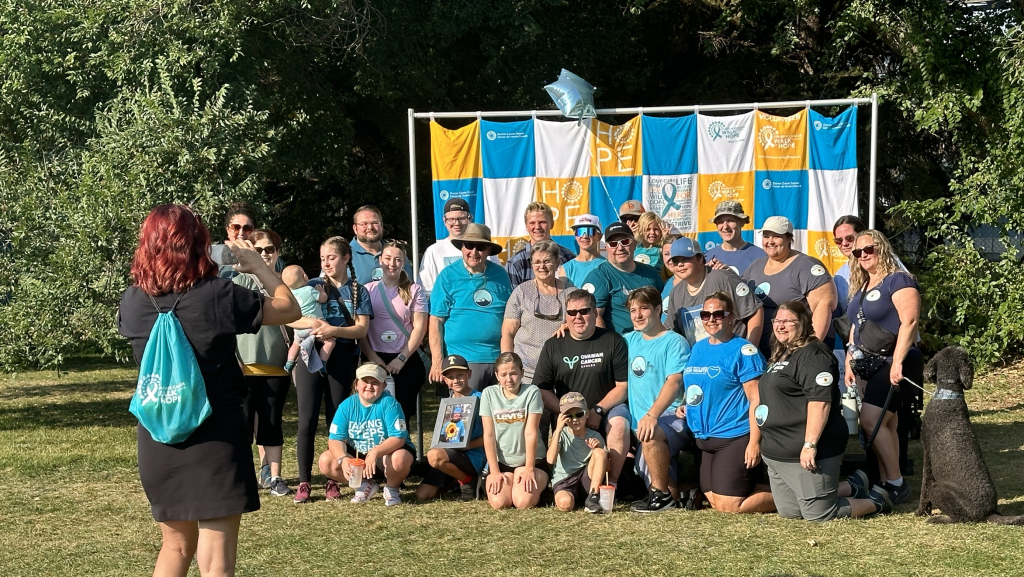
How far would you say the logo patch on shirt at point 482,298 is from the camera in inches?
280

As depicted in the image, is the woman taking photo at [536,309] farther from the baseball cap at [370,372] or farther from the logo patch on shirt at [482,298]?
the baseball cap at [370,372]

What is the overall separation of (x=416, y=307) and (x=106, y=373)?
9.98 meters

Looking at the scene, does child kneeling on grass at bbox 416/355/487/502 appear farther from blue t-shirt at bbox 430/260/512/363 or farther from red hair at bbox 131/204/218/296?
red hair at bbox 131/204/218/296

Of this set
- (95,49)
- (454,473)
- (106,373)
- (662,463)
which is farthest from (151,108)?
(106,373)

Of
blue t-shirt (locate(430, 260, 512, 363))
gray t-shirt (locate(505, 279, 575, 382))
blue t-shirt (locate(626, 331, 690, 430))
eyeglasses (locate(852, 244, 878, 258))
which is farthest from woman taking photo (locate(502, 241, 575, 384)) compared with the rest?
eyeglasses (locate(852, 244, 878, 258))

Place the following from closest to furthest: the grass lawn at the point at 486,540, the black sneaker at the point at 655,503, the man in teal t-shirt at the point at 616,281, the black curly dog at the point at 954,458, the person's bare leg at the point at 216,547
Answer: the person's bare leg at the point at 216,547, the grass lawn at the point at 486,540, the black curly dog at the point at 954,458, the black sneaker at the point at 655,503, the man in teal t-shirt at the point at 616,281

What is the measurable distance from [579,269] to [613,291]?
0.97 feet

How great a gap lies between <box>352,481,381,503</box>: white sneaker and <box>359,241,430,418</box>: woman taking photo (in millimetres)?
578

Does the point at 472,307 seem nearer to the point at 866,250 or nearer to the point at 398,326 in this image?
the point at 398,326

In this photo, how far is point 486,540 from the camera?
5738mm


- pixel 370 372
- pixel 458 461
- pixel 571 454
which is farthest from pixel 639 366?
pixel 370 372

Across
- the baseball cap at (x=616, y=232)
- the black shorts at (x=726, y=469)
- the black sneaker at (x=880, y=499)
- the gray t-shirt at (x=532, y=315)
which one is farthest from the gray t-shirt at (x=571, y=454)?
the black sneaker at (x=880, y=499)

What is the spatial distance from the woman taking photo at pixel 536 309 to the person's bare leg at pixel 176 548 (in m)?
3.47

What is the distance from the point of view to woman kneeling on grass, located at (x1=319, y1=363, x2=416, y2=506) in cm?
666
